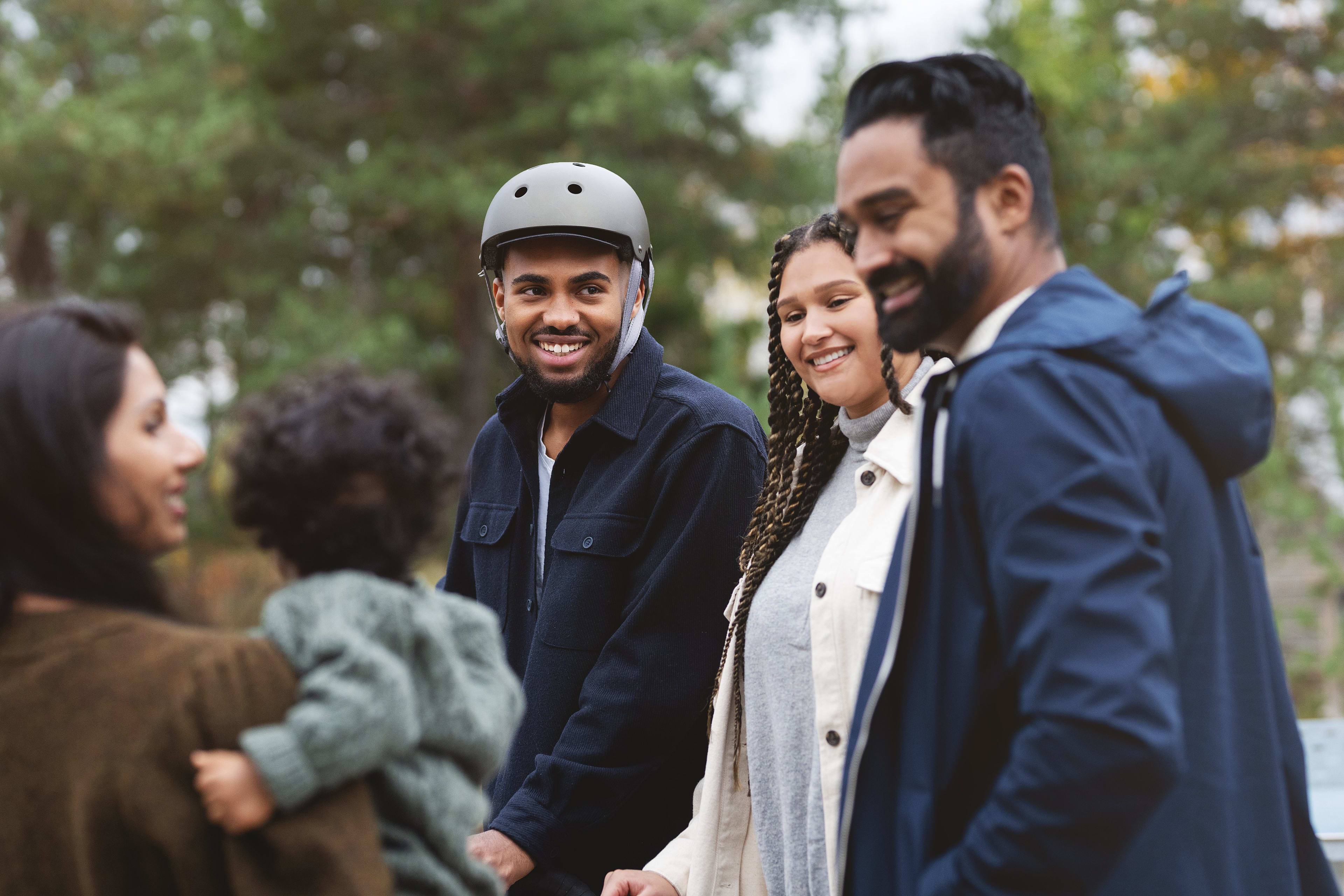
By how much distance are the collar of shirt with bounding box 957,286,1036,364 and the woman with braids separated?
539mm

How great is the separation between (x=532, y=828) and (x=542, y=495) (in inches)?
33.8

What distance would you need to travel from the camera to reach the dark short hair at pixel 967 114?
171cm

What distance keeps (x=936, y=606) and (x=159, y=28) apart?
17.7 m

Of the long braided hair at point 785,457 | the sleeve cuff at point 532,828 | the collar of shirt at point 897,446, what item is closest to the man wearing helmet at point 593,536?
the sleeve cuff at point 532,828

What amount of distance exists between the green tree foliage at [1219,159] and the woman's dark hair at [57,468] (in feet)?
49.4

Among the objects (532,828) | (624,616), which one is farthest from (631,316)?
(532,828)

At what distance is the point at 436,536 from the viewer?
185 cm

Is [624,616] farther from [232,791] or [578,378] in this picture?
[232,791]

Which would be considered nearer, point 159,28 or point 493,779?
point 493,779

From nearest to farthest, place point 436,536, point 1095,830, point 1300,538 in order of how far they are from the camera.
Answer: point 1095,830 → point 436,536 → point 1300,538

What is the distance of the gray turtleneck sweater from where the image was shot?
94.7 inches

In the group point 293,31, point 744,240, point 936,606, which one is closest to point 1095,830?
point 936,606

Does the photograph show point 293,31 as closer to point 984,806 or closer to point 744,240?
point 744,240

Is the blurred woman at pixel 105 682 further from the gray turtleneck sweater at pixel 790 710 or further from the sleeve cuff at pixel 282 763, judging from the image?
the gray turtleneck sweater at pixel 790 710
